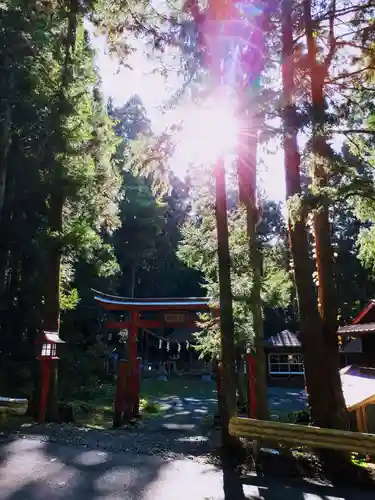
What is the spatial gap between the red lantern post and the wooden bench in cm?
518

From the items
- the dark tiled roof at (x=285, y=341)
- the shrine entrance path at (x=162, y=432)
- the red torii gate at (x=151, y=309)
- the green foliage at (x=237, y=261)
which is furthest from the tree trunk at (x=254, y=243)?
the dark tiled roof at (x=285, y=341)

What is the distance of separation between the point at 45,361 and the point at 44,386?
0.56 m

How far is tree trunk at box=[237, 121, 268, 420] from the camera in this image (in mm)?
8773

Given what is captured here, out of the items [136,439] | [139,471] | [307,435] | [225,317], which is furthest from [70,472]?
[225,317]

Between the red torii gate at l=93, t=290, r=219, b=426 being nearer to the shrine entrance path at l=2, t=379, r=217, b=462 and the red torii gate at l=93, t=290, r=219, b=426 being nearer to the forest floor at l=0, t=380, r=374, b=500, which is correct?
the shrine entrance path at l=2, t=379, r=217, b=462

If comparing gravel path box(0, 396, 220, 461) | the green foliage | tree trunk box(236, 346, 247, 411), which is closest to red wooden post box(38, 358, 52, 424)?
gravel path box(0, 396, 220, 461)

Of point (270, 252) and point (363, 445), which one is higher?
point (270, 252)

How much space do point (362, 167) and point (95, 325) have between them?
18.2 m

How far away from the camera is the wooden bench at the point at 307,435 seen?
5391mm

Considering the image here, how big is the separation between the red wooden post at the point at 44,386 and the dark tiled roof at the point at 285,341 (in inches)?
663

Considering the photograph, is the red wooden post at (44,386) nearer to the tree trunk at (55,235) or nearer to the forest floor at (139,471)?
the tree trunk at (55,235)

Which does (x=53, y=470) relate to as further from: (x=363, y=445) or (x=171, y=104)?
(x=171, y=104)

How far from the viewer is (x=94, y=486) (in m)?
5.02

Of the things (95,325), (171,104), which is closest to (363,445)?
(171,104)
